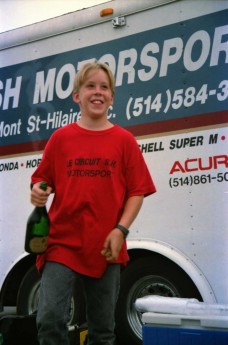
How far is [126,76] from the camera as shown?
4.41m

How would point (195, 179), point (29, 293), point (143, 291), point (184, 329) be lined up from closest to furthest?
point (184, 329) → point (195, 179) → point (143, 291) → point (29, 293)

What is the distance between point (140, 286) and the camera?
4.46 m

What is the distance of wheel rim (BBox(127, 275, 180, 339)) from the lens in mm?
4340

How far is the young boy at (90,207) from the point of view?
109 inches

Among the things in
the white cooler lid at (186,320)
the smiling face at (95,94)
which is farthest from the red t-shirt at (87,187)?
the white cooler lid at (186,320)

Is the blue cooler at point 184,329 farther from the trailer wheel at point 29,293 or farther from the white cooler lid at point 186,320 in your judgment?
the trailer wheel at point 29,293

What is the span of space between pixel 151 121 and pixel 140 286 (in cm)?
131

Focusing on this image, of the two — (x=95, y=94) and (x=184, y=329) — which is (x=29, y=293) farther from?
(x=95, y=94)

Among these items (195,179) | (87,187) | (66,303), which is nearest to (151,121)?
(195,179)

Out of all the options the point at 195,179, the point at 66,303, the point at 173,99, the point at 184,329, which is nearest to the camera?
the point at 66,303

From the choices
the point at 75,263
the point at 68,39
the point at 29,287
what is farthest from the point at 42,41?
the point at 75,263

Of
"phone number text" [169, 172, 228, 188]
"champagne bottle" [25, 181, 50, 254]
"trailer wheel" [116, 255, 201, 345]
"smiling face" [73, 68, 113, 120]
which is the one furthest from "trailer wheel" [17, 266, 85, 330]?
"smiling face" [73, 68, 113, 120]

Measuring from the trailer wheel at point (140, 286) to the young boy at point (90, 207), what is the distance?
4.67ft

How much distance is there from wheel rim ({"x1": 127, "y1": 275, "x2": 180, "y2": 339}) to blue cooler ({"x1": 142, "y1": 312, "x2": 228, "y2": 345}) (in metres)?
1.10
